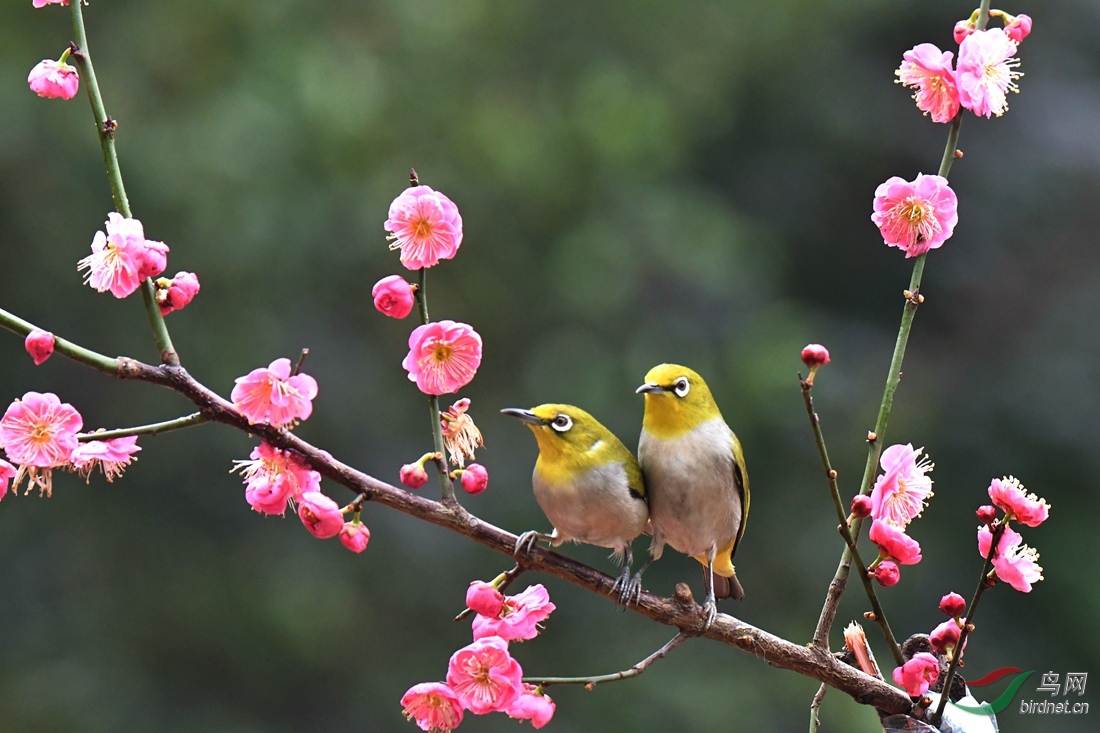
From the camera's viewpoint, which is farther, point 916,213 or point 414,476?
point 916,213

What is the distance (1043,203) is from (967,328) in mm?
1070

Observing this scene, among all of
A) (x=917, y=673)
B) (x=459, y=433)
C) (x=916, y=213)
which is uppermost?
(x=916, y=213)

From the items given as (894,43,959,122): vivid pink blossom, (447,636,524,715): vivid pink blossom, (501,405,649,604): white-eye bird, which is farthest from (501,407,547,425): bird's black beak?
(894,43,959,122): vivid pink blossom

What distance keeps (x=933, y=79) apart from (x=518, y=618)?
3.24 ft

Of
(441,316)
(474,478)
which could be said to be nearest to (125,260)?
(474,478)

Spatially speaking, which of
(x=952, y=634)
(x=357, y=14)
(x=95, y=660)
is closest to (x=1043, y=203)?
(x=357, y=14)

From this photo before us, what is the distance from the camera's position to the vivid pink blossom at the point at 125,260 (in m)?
1.49

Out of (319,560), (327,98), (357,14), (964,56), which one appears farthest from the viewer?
(357,14)

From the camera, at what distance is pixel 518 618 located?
1.68m

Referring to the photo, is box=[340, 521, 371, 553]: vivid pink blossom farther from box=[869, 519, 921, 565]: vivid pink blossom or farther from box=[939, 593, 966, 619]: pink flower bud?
box=[939, 593, 966, 619]: pink flower bud

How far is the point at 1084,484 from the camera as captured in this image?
812cm

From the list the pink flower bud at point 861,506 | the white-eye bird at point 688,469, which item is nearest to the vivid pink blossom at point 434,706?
the white-eye bird at point 688,469

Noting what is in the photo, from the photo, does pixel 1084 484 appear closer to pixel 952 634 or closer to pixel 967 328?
pixel 967 328

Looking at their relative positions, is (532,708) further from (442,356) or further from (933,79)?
(933,79)
